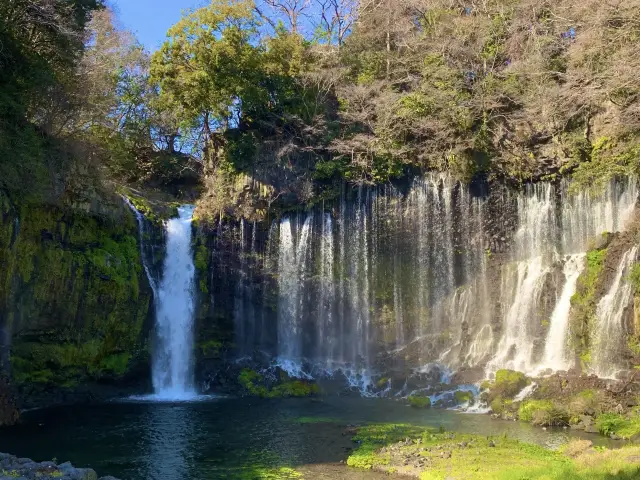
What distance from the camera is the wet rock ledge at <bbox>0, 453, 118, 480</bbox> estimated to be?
11.1 meters

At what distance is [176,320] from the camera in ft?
87.1

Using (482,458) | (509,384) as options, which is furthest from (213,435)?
(509,384)

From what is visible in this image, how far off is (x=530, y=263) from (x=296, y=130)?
13.4m

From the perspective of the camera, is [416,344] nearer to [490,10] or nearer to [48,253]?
[48,253]

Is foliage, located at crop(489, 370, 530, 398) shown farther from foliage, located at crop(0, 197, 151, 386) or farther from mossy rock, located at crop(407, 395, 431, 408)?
foliage, located at crop(0, 197, 151, 386)

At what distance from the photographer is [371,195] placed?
29.3 metres

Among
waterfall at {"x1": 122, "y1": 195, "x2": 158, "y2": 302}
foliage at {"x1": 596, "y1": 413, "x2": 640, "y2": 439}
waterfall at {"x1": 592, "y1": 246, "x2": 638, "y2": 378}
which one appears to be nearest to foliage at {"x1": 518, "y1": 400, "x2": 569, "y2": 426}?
foliage at {"x1": 596, "y1": 413, "x2": 640, "y2": 439}

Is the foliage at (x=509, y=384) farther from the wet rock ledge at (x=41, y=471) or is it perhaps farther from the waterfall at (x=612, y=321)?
the wet rock ledge at (x=41, y=471)

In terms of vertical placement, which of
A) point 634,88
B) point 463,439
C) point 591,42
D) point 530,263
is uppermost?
point 591,42

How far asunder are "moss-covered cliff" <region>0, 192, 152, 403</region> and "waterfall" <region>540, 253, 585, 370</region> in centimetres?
1654

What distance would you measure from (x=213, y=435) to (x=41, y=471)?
6080 mm

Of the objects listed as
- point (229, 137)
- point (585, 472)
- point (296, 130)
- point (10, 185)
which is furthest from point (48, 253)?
point (585, 472)

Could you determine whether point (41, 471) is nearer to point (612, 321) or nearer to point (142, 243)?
point (142, 243)

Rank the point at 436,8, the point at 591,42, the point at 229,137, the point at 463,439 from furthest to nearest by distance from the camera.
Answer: the point at 436,8 → the point at 229,137 → the point at 591,42 → the point at 463,439
